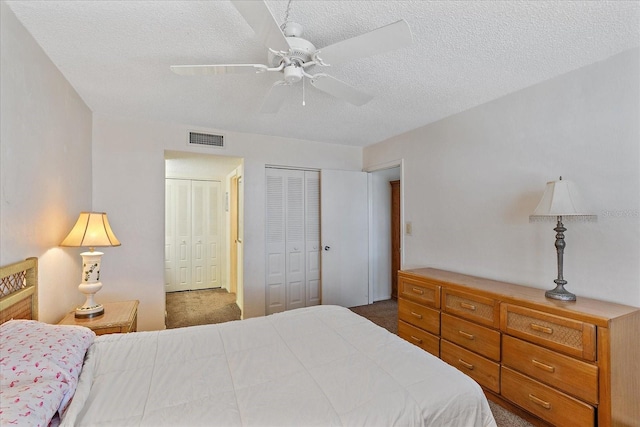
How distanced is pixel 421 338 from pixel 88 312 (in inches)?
106

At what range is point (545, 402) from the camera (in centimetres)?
178

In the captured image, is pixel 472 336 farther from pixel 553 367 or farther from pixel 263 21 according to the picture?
pixel 263 21

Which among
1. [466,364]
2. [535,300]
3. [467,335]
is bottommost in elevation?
[466,364]

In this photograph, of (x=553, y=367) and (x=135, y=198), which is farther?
(x=135, y=198)

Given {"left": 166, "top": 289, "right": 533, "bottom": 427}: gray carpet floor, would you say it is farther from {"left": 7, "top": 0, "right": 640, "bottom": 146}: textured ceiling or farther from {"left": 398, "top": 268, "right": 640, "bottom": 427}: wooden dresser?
{"left": 7, "top": 0, "right": 640, "bottom": 146}: textured ceiling

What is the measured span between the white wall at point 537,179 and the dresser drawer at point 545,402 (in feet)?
2.28

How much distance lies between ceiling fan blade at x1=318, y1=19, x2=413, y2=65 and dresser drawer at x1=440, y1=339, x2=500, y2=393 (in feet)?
7.16

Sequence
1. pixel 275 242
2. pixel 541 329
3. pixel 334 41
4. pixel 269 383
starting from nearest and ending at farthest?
pixel 269 383, pixel 334 41, pixel 541 329, pixel 275 242

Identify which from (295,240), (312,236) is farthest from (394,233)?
(295,240)

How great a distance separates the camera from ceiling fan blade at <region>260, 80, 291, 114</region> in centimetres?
184

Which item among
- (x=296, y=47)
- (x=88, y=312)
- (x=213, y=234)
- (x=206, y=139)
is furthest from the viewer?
(x=213, y=234)

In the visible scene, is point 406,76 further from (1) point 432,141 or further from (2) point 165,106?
(2) point 165,106

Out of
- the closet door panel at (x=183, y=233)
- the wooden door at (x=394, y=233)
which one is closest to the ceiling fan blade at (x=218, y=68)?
the wooden door at (x=394, y=233)

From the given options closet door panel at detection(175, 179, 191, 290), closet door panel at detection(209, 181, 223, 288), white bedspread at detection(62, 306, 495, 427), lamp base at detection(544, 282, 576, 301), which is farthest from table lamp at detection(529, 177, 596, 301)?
closet door panel at detection(175, 179, 191, 290)
